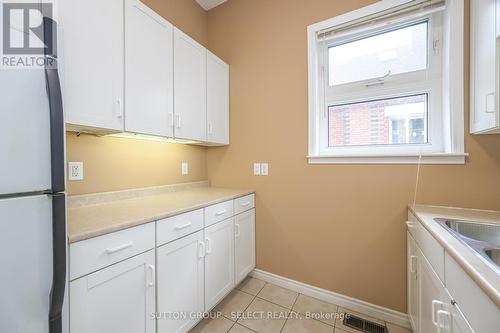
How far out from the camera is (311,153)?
1869 mm

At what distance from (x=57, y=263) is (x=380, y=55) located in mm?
2343

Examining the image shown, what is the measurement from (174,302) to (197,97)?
1.52 metres

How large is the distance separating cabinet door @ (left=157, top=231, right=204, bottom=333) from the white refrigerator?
49 centimetres

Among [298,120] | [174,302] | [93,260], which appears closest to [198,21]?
[298,120]

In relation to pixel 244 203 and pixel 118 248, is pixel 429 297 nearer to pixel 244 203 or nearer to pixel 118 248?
pixel 244 203

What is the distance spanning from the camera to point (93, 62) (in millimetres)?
1135

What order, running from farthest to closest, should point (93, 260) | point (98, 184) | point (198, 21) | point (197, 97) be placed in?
1. point (198, 21)
2. point (197, 97)
3. point (98, 184)
4. point (93, 260)

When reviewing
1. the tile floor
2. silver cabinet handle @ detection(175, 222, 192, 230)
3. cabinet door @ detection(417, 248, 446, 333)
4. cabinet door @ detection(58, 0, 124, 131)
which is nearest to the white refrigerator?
cabinet door @ detection(58, 0, 124, 131)

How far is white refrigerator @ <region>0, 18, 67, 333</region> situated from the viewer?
0.66 meters

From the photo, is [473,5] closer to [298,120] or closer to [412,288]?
[298,120]

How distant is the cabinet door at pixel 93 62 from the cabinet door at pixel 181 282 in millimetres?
800

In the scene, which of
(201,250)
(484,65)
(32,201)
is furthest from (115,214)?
(484,65)

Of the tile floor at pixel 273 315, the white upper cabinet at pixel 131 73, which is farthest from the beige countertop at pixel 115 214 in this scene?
the tile floor at pixel 273 315

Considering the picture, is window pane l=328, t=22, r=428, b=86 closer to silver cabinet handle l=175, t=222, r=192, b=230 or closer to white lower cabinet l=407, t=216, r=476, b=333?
white lower cabinet l=407, t=216, r=476, b=333
